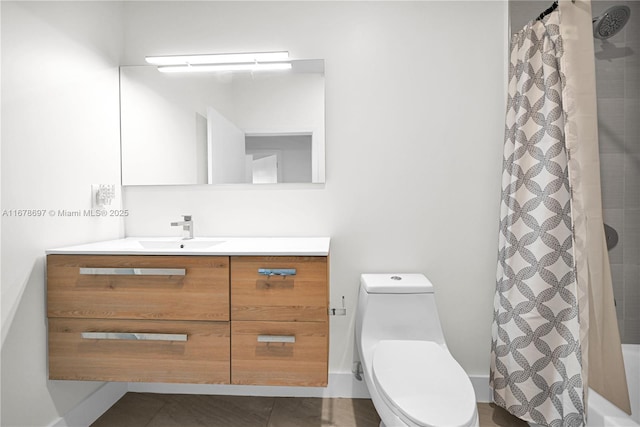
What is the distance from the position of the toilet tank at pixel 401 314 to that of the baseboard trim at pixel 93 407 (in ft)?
4.46

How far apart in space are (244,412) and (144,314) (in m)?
0.79

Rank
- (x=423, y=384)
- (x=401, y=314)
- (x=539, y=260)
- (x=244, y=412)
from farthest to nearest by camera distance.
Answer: (x=244, y=412)
(x=401, y=314)
(x=539, y=260)
(x=423, y=384)

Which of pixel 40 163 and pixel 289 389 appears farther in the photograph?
pixel 289 389

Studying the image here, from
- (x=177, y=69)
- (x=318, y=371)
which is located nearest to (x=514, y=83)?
(x=318, y=371)

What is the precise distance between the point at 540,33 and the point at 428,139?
659 mm

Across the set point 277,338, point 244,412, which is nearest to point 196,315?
point 277,338

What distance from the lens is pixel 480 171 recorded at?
1.87m

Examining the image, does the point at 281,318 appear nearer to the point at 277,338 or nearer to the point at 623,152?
the point at 277,338

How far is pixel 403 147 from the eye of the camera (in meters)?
1.90

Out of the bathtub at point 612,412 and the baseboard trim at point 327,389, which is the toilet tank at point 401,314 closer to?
the baseboard trim at point 327,389

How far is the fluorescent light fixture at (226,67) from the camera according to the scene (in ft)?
6.25

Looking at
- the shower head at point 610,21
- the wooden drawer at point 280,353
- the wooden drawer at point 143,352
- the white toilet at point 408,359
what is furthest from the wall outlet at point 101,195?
the shower head at point 610,21

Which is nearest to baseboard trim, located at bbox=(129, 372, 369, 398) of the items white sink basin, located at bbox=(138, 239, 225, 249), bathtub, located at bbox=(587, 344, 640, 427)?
white sink basin, located at bbox=(138, 239, 225, 249)

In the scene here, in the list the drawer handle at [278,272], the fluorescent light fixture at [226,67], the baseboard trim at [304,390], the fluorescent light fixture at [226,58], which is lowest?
the baseboard trim at [304,390]
